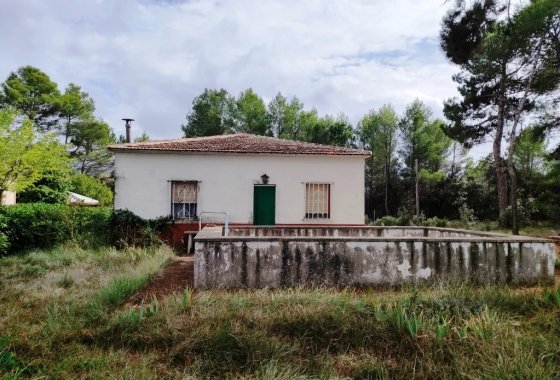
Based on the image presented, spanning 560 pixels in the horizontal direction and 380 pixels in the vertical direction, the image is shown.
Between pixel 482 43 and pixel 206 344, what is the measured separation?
7060 millimetres

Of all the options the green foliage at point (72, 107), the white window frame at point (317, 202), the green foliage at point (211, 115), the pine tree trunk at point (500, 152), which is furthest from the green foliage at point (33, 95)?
the pine tree trunk at point (500, 152)

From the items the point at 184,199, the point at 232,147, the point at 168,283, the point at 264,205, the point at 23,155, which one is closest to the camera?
the point at 168,283

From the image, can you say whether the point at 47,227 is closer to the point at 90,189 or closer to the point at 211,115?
the point at 90,189

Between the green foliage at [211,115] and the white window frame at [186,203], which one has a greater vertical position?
the green foliage at [211,115]

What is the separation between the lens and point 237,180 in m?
14.4

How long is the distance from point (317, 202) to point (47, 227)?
30.4 ft

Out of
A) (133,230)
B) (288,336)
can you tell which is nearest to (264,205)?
(133,230)

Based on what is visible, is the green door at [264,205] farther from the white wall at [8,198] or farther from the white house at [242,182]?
the white wall at [8,198]

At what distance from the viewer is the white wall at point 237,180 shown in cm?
1395

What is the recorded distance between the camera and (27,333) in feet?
15.8

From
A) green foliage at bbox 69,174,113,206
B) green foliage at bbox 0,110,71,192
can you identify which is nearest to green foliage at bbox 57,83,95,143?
green foliage at bbox 69,174,113,206

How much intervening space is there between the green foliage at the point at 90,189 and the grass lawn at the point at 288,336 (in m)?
24.2

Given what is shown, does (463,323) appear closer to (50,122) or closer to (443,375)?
(443,375)

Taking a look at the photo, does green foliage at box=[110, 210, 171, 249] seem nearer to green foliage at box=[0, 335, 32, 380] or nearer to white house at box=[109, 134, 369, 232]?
white house at box=[109, 134, 369, 232]
